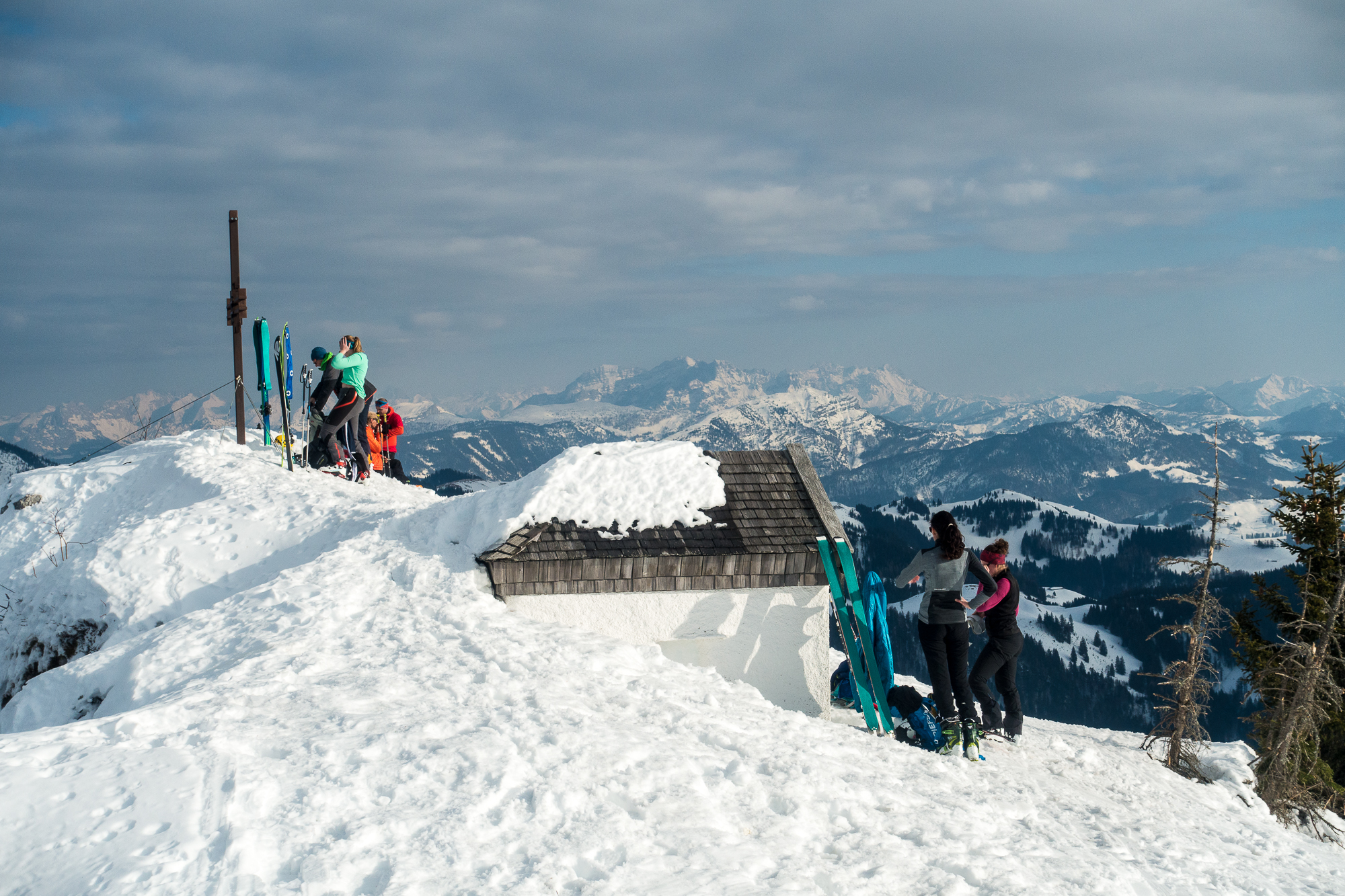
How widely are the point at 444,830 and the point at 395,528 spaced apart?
25.4ft

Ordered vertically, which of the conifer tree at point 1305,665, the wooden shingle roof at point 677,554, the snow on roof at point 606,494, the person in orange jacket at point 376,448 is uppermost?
the person in orange jacket at point 376,448

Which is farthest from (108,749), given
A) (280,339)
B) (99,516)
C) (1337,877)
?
(280,339)

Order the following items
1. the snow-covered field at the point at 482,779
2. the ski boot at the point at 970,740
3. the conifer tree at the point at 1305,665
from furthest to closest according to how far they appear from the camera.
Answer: the conifer tree at the point at 1305,665
the ski boot at the point at 970,740
the snow-covered field at the point at 482,779

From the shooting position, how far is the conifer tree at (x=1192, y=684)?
38.1 ft

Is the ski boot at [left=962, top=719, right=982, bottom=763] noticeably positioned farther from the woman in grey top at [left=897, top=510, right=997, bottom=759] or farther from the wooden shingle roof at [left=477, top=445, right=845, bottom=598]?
the wooden shingle roof at [left=477, top=445, right=845, bottom=598]

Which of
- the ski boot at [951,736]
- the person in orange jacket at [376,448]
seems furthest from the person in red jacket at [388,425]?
the ski boot at [951,736]

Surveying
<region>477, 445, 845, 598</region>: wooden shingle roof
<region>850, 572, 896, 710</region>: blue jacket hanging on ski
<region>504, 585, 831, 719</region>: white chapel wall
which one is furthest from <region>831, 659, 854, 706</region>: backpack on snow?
<region>477, 445, 845, 598</region>: wooden shingle roof

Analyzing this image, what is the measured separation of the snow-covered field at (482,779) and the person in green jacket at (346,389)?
6.52 m

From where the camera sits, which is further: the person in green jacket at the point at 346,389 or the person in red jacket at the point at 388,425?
the person in red jacket at the point at 388,425

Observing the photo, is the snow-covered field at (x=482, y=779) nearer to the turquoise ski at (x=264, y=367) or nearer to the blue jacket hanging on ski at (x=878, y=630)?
the blue jacket hanging on ski at (x=878, y=630)

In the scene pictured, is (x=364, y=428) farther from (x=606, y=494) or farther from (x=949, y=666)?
(x=949, y=666)

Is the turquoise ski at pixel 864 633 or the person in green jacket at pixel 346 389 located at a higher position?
the person in green jacket at pixel 346 389

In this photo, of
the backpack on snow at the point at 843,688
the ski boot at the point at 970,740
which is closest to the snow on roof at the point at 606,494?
the backpack on snow at the point at 843,688

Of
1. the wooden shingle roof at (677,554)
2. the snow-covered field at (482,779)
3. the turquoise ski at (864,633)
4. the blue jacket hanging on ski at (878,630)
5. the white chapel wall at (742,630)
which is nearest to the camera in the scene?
the snow-covered field at (482,779)
